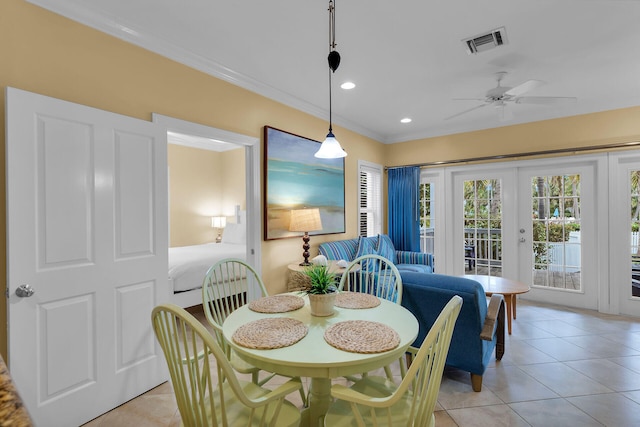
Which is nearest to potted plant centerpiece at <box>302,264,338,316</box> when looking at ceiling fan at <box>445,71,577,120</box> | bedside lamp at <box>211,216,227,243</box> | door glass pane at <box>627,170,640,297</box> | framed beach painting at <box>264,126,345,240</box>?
framed beach painting at <box>264,126,345,240</box>

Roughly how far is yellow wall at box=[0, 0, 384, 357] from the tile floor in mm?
1020

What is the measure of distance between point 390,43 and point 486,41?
0.75m

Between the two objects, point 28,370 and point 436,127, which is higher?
point 436,127

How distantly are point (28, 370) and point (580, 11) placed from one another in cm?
403

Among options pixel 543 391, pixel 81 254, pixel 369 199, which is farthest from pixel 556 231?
pixel 81 254

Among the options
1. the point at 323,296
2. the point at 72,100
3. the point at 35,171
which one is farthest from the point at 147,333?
the point at 72,100

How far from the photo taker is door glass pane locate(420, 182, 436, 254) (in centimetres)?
525

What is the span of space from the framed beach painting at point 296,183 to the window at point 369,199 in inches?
26.8

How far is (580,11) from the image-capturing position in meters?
2.09

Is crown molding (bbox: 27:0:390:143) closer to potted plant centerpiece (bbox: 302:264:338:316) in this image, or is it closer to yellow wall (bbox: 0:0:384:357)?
yellow wall (bbox: 0:0:384:357)

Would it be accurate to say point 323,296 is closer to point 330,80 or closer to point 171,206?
point 330,80

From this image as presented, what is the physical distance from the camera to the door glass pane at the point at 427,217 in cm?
525

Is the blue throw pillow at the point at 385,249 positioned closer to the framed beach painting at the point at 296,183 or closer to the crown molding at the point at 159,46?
the framed beach painting at the point at 296,183

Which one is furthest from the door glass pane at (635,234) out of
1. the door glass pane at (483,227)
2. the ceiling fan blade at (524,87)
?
the ceiling fan blade at (524,87)
